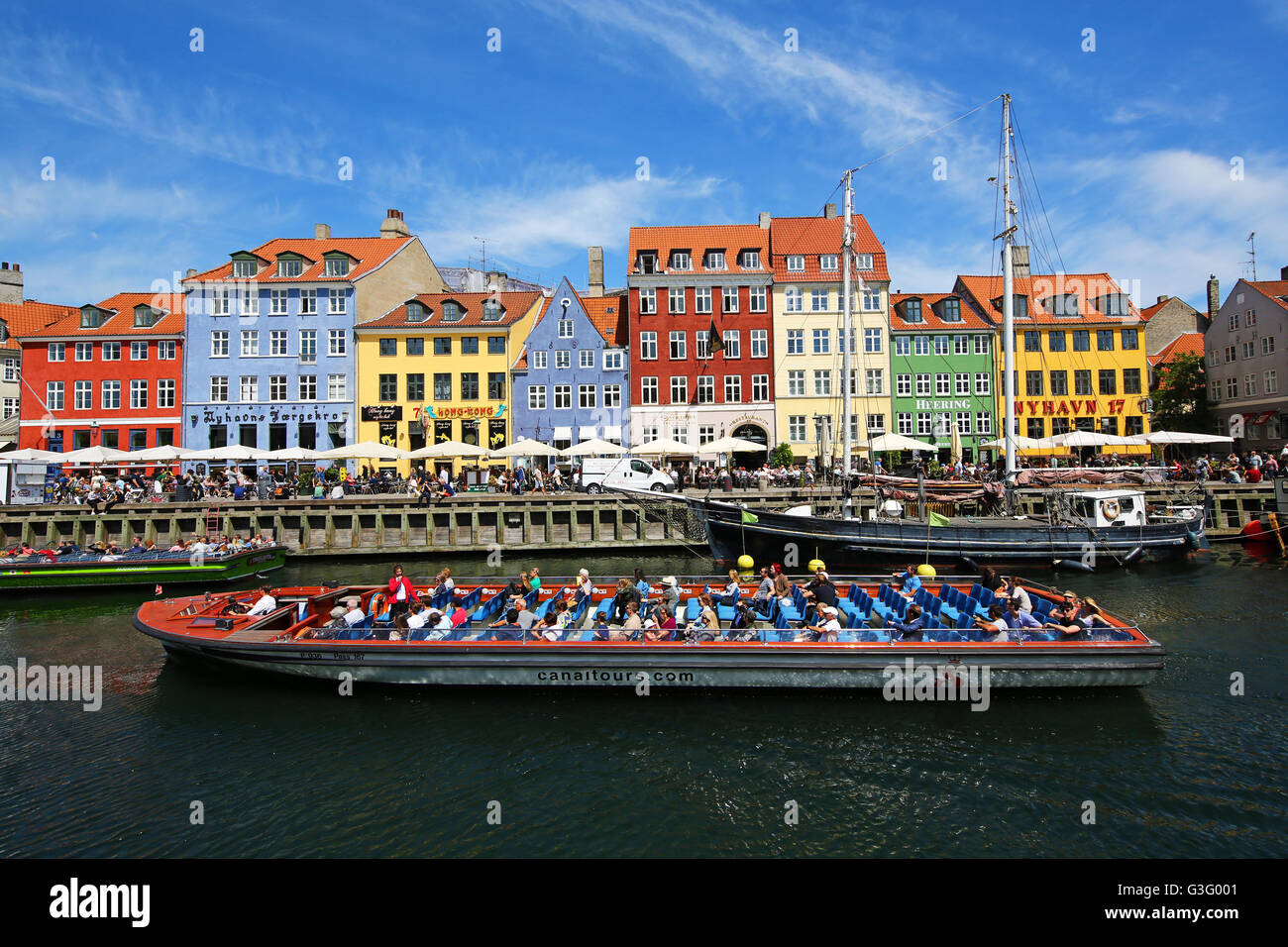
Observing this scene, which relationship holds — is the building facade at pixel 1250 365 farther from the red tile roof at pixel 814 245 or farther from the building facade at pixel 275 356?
the building facade at pixel 275 356

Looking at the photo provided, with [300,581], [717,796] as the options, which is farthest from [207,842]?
[300,581]

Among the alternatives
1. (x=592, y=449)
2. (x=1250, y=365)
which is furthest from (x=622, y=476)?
(x=1250, y=365)

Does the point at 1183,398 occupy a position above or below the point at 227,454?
above

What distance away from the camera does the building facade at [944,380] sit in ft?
164

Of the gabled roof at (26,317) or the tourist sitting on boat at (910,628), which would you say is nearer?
the tourist sitting on boat at (910,628)

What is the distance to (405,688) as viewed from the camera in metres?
15.5

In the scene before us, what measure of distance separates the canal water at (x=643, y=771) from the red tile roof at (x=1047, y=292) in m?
38.4

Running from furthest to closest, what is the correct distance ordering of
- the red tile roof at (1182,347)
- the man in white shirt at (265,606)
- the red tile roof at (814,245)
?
the red tile roof at (1182,347) < the red tile roof at (814,245) < the man in white shirt at (265,606)

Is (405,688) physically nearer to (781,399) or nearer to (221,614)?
(221,614)

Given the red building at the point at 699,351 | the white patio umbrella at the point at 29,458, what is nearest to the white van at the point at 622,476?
the red building at the point at 699,351

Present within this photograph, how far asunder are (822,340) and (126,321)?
45791 millimetres

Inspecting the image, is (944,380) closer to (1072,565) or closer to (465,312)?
(1072,565)

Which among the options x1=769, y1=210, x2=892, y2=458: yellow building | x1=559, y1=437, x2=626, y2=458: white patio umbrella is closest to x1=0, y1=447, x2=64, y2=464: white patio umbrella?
x1=559, y1=437, x2=626, y2=458: white patio umbrella

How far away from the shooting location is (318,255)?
52.2 metres
